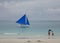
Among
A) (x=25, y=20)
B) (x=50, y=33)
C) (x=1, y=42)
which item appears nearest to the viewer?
(x=1, y=42)

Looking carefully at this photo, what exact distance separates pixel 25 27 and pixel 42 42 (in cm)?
1136

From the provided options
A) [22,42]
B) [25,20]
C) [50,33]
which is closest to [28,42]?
[22,42]

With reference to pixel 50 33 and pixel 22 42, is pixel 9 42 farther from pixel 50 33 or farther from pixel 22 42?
pixel 50 33

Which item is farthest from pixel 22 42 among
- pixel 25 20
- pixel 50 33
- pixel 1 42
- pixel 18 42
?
pixel 25 20

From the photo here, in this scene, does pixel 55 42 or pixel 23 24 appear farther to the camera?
pixel 23 24

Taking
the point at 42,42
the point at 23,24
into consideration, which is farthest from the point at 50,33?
the point at 23,24

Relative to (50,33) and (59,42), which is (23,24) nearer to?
(50,33)

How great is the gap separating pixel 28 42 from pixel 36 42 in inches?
15.8

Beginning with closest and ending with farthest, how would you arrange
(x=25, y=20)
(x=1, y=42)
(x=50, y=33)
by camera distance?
(x=1, y=42) < (x=50, y=33) < (x=25, y=20)

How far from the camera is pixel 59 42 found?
13.3m

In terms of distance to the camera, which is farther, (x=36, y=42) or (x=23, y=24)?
(x=23, y=24)

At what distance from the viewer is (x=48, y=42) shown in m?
13.3

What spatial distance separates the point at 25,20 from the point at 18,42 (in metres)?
10.8

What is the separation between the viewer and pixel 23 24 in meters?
24.2
